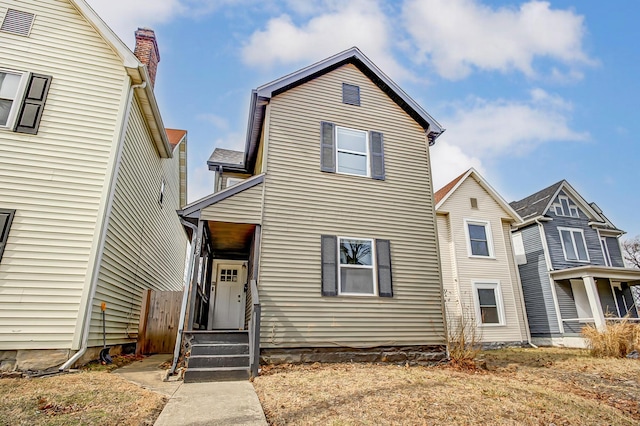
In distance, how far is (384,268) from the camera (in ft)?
27.6

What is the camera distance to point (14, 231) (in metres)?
6.48

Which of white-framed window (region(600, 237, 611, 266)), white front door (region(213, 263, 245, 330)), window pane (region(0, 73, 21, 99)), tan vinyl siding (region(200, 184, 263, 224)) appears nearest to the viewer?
window pane (region(0, 73, 21, 99))

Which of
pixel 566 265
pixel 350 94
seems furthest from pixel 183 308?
pixel 566 265

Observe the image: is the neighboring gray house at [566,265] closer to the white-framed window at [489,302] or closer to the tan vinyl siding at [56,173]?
the white-framed window at [489,302]

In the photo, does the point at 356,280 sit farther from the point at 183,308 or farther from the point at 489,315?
the point at 489,315

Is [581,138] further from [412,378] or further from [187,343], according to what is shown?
[187,343]

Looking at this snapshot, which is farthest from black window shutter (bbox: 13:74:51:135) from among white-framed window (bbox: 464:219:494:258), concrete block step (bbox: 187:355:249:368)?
white-framed window (bbox: 464:219:494:258)

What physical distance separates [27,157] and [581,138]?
1219 inches

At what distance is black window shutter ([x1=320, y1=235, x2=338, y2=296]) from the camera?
25.9 feet

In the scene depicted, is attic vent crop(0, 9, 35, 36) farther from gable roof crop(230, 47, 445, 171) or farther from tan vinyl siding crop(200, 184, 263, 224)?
tan vinyl siding crop(200, 184, 263, 224)

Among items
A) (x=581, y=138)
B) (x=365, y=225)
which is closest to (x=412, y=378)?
(x=365, y=225)

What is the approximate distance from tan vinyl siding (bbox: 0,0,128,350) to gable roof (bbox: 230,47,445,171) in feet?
11.2

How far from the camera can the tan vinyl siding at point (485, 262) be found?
14336 mm

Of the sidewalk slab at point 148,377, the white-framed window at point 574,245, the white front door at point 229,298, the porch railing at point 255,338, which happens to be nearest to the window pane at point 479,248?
the white-framed window at point 574,245
